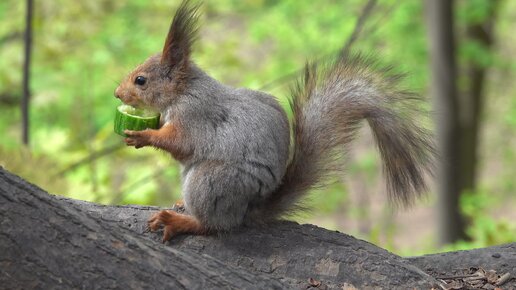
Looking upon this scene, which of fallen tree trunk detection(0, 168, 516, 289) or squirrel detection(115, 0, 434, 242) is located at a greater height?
Result: squirrel detection(115, 0, 434, 242)

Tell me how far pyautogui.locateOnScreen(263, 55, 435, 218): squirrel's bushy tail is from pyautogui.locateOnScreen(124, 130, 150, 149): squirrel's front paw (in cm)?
50

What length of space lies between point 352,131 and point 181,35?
0.73 m

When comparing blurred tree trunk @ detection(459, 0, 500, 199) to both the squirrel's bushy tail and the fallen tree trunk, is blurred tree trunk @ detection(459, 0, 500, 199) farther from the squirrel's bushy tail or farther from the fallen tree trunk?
the fallen tree trunk

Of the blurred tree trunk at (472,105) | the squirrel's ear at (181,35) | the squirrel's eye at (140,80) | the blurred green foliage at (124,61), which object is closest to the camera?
the squirrel's ear at (181,35)

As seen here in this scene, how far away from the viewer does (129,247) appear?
6.11ft

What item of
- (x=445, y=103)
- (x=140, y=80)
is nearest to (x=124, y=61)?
(x=445, y=103)

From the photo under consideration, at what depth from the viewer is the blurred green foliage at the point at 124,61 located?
16.3ft

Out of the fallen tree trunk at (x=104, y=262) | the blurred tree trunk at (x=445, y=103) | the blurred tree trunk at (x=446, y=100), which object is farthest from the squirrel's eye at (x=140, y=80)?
the blurred tree trunk at (x=445, y=103)

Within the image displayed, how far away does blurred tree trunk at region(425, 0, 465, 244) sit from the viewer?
6720 millimetres

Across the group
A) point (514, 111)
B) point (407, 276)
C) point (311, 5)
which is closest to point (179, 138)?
point (407, 276)

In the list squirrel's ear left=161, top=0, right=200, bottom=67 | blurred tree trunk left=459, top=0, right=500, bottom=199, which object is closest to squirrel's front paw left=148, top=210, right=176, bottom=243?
squirrel's ear left=161, top=0, right=200, bottom=67

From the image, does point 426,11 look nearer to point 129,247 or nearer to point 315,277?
point 315,277

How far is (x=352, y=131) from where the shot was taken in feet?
8.52

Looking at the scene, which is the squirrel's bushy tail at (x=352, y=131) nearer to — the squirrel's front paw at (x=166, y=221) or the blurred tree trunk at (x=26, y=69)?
the squirrel's front paw at (x=166, y=221)
